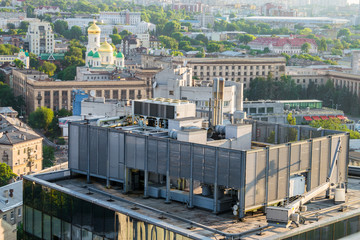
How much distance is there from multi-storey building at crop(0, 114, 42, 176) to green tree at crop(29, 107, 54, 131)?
795 inches

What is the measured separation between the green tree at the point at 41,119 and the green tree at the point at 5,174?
29483 mm

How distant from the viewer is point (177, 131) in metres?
26.0

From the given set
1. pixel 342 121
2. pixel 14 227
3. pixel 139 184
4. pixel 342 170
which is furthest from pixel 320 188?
pixel 342 121

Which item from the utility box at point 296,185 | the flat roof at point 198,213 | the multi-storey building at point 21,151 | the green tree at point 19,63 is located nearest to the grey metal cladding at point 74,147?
the flat roof at point 198,213

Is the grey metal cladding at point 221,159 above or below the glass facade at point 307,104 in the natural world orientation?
above

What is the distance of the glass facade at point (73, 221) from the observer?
78.4 feet

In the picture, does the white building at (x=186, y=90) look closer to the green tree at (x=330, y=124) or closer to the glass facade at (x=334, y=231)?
the green tree at (x=330, y=124)

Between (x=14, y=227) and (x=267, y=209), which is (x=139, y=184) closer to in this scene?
(x=267, y=209)

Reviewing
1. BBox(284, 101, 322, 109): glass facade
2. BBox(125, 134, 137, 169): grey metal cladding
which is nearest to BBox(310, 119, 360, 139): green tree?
BBox(284, 101, 322, 109): glass facade

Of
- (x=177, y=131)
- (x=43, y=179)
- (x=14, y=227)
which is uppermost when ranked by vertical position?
(x=177, y=131)

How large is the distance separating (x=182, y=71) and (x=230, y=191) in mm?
35035

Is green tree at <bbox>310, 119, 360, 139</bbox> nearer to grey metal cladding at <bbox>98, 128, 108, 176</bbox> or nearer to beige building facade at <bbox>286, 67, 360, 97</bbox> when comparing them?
beige building facade at <bbox>286, 67, 360, 97</bbox>

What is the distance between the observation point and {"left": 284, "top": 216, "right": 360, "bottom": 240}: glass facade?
924 inches

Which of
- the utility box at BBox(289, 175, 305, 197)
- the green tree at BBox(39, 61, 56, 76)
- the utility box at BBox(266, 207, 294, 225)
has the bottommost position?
the green tree at BBox(39, 61, 56, 76)
